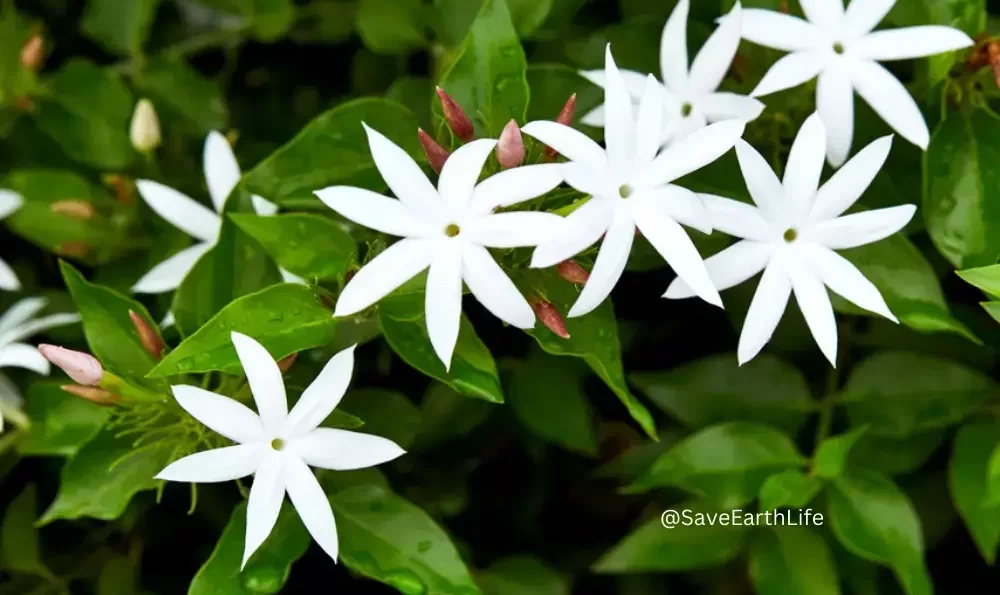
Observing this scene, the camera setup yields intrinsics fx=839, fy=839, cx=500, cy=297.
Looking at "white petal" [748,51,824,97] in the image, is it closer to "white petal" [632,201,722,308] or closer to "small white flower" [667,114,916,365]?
"small white flower" [667,114,916,365]

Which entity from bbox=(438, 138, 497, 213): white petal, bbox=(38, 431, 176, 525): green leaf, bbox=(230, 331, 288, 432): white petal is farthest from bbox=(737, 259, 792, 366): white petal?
bbox=(38, 431, 176, 525): green leaf

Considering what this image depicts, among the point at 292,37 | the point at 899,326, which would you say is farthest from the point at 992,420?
the point at 292,37

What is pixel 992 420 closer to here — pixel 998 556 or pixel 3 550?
pixel 998 556

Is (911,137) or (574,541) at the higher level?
(911,137)

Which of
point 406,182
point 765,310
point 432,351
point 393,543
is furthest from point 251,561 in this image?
point 765,310

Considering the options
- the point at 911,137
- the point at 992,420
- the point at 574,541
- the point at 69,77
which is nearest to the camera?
the point at 911,137

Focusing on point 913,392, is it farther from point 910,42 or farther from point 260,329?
point 260,329

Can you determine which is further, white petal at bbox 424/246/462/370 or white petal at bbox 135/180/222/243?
white petal at bbox 135/180/222/243
